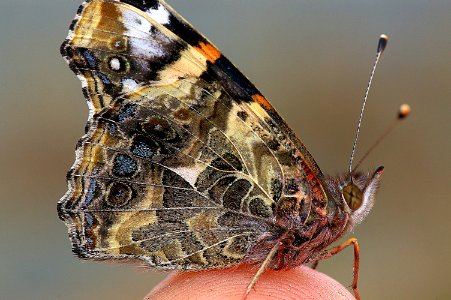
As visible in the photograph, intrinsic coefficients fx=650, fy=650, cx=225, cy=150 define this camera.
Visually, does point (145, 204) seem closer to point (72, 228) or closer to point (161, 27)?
point (72, 228)

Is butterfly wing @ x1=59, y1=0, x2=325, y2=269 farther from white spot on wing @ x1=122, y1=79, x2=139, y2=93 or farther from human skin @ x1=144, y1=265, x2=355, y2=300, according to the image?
human skin @ x1=144, y1=265, x2=355, y2=300

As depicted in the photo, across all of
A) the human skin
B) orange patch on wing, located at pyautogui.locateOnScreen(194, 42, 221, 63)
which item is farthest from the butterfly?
the human skin

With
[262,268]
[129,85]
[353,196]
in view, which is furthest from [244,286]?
[129,85]

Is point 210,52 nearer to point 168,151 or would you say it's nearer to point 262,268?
point 168,151

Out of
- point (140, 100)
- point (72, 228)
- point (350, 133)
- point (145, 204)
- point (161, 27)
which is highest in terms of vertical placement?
point (350, 133)
